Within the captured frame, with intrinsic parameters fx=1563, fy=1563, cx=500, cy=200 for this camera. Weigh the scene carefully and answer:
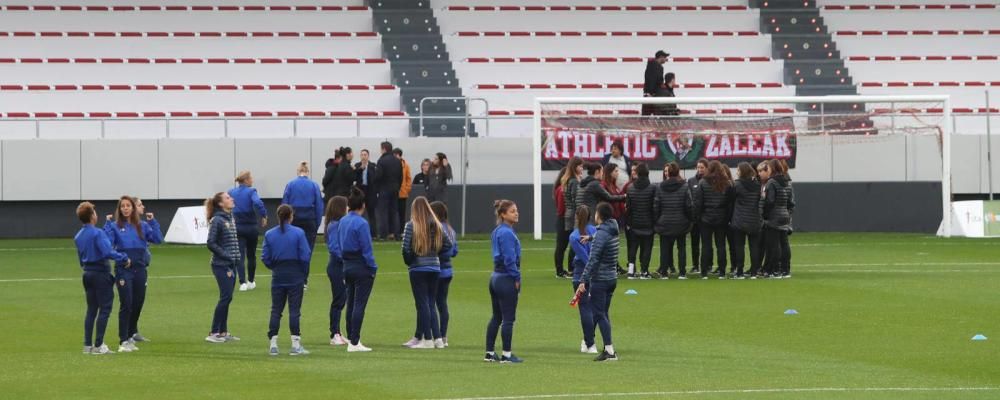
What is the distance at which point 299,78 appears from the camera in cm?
3659

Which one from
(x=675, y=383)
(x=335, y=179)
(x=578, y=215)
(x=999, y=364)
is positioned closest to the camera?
(x=675, y=383)

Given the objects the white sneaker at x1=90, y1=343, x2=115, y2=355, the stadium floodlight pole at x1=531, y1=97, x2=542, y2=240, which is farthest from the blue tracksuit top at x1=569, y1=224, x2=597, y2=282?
the stadium floodlight pole at x1=531, y1=97, x2=542, y2=240

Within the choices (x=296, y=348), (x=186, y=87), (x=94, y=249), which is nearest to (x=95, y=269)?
(x=94, y=249)

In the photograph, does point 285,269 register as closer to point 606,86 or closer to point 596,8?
point 606,86

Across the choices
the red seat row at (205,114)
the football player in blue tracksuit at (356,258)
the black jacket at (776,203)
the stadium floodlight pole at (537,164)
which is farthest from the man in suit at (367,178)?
the football player in blue tracksuit at (356,258)

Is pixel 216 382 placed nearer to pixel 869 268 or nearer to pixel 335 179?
pixel 869 268

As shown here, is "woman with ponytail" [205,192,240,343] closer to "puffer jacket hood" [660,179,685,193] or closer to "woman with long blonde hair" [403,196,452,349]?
"woman with long blonde hair" [403,196,452,349]

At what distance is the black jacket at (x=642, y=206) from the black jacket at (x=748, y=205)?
3.71ft

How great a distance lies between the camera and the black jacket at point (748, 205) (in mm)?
21547

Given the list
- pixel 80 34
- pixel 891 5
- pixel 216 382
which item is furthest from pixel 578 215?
pixel 891 5

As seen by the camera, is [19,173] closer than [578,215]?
No

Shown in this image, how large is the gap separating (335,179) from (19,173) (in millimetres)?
7270

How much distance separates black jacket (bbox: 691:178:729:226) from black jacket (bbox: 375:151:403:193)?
969 centimetres

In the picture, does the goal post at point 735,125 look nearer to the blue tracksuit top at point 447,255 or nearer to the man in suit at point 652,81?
the man in suit at point 652,81
